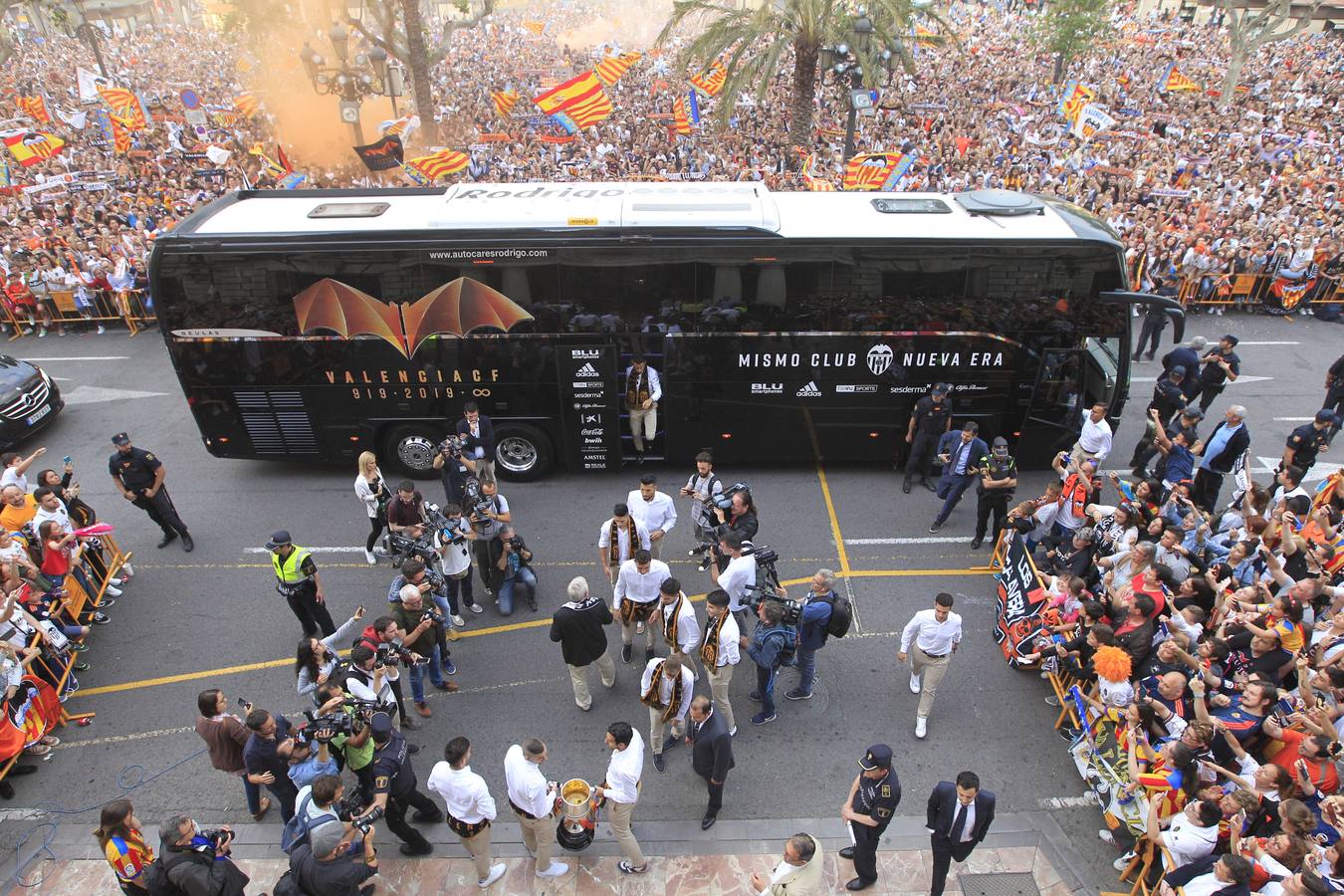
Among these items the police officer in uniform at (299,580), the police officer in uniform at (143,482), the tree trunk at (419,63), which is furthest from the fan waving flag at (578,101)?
the police officer in uniform at (299,580)

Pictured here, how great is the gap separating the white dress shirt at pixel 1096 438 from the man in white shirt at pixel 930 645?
414 cm

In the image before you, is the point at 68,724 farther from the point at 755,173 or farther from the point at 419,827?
the point at 755,173

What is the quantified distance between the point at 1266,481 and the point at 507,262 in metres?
11.4

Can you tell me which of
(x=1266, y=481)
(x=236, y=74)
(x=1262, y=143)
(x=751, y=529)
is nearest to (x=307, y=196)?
(x=751, y=529)

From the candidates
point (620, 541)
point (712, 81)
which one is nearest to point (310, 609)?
point (620, 541)

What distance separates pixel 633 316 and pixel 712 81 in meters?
15.1

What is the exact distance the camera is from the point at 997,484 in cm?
963

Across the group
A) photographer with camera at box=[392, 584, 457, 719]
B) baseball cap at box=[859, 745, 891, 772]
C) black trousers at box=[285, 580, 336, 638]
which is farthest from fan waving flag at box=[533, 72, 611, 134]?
baseball cap at box=[859, 745, 891, 772]

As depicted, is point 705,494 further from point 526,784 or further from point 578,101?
point 578,101

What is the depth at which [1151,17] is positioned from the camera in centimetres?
5469

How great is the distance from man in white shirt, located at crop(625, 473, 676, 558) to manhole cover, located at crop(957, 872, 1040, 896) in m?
4.25

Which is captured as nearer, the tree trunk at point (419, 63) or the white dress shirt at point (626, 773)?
the white dress shirt at point (626, 773)

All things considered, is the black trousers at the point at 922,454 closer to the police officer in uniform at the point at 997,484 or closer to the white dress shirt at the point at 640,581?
the police officer in uniform at the point at 997,484

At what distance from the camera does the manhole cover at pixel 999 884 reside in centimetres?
615
